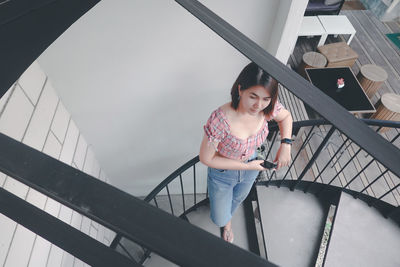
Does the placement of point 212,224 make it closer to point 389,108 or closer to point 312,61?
point 389,108

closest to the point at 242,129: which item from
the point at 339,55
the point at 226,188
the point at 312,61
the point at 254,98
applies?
the point at 254,98

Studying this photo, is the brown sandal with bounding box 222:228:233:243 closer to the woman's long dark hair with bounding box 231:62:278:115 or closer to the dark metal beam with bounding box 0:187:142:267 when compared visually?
the woman's long dark hair with bounding box 231:62:278:115

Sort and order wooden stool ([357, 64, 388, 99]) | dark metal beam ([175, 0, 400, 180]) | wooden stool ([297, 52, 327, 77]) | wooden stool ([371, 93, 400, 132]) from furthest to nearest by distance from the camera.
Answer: wooden stool ([297, 52, 327, 77]), wooden stool ([357, 64, 388, 99]), wooden stool ([371, 93, 400, 132]), dark metal beam ([175, 0, 400, 180])

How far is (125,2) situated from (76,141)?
4.97 ft

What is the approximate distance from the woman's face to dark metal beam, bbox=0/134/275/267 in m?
1.06

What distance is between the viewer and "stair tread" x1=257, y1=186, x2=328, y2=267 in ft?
7.04

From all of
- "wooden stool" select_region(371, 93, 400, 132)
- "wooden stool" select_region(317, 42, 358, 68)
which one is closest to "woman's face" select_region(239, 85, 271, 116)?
"wooden stool" select_region(371, 93, 400, 132)

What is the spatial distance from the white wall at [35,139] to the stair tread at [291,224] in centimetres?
171

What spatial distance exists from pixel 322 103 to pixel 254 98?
2.08 ft

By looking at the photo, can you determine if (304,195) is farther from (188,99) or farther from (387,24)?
(387,24)

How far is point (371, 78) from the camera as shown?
16.5 feet

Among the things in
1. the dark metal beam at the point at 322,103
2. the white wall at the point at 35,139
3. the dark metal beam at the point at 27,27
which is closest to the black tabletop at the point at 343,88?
the white wall at the point at 35,139

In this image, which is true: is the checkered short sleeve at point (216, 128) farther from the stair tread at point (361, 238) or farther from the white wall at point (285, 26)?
the stair tread at point (361, 238)

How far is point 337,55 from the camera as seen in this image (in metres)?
5.49
